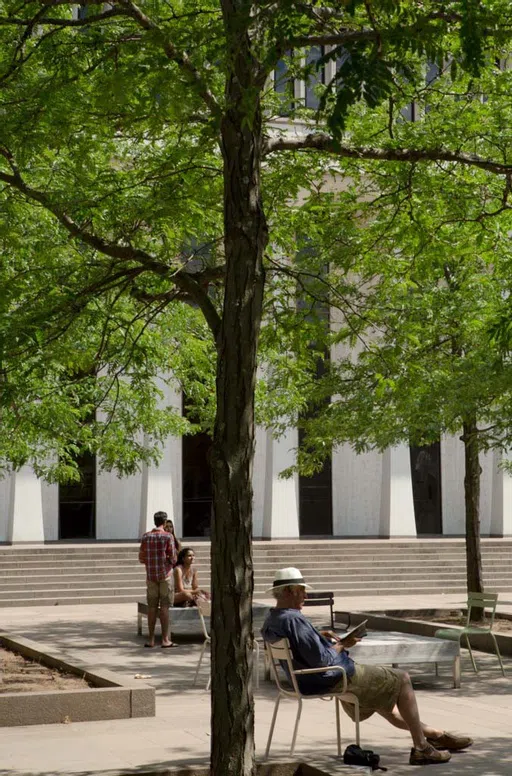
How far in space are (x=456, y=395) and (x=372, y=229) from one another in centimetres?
455

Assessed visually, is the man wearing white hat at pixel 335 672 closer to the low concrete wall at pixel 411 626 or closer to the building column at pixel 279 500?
the low concrete wall at pixel 411 626

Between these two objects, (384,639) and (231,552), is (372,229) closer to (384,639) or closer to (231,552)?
(384,639)

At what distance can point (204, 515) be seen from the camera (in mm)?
38531

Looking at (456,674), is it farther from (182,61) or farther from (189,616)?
(182,61)

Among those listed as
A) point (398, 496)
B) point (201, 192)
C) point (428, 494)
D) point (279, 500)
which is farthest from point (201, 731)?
point (428, 494)

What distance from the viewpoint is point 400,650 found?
11.4 m

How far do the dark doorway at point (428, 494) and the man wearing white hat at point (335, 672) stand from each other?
33.3m

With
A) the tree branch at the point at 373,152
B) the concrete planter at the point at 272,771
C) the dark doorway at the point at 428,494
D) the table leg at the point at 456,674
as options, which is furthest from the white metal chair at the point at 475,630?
the dark doorway at the point at 428,494

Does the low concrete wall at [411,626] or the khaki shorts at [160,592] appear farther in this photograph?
the khaki shorts at [160,592]

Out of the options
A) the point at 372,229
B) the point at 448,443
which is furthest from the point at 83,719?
the point at 448,443

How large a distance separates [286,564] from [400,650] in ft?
59.1

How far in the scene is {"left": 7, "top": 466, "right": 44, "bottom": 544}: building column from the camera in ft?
108

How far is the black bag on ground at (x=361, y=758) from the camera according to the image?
26.3ft

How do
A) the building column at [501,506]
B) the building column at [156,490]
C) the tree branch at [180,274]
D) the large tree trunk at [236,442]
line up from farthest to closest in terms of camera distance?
the building column at [501,506], the building column at [156,490], the tree branch at [180,274], the large tree trunk at [236,442]
